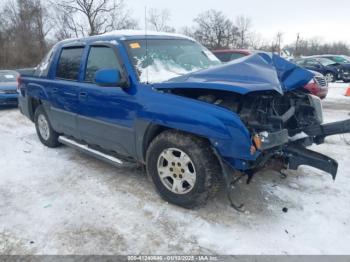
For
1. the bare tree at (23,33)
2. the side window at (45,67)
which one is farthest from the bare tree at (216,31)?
the side window at (45,67)

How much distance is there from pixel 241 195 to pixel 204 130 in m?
1.21

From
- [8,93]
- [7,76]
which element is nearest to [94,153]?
[8,93]

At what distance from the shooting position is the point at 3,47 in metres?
38.8

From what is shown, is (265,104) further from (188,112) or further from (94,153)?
(94,153)

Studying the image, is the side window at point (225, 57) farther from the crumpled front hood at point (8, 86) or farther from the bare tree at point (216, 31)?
the bare tree at point (216, 31)

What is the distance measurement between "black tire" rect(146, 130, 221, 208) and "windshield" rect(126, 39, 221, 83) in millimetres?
734

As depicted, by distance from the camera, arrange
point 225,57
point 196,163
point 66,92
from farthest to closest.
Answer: point 225,57 → point 66,92 → point 196,163

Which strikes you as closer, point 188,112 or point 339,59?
point 188,112

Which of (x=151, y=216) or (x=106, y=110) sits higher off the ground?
(x=106, y=110)

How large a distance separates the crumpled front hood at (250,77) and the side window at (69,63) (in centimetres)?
179

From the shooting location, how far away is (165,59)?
4066 mm

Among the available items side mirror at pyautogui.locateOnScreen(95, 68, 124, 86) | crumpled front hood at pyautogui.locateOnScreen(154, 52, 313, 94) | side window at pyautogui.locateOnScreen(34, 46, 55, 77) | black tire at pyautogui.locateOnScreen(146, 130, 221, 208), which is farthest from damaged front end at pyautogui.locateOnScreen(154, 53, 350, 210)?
side window at pyautogui.locateOnScreen(34, 46, 55, 77)

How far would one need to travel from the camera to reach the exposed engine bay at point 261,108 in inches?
126

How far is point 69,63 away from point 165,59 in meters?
1.73
